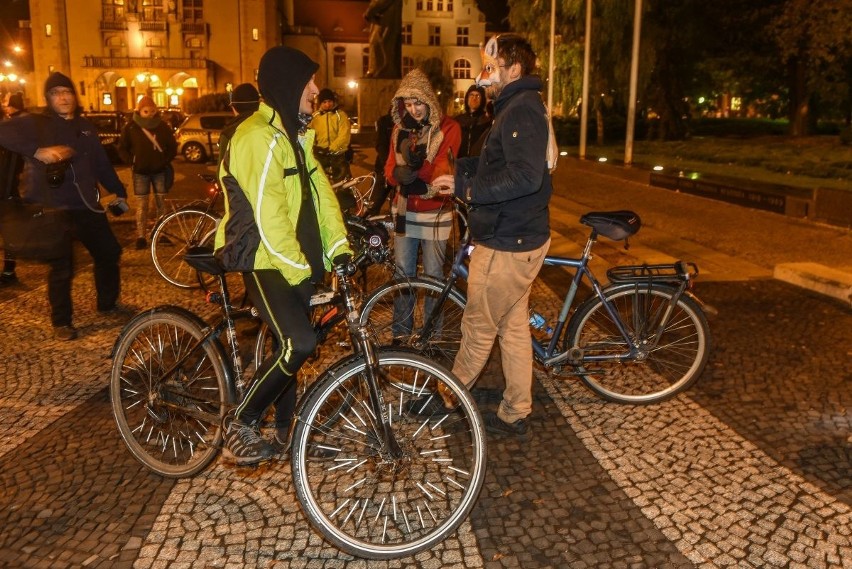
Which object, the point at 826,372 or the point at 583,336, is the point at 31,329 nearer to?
Answer: the point at 583,336

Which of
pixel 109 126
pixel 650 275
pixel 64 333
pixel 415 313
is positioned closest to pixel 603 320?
pixel 650 275

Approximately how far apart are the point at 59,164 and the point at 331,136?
13.6 ft

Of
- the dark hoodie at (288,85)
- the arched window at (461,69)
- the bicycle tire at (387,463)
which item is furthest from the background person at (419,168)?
the arched window at (461,69)

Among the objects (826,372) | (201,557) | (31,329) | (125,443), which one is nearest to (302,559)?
(201,557)

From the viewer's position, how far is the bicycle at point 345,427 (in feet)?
11.7

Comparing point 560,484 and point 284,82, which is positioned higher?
point 284,82

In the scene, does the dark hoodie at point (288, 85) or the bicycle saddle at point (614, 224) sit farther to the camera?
the bicycle saddle at point (614, 224)

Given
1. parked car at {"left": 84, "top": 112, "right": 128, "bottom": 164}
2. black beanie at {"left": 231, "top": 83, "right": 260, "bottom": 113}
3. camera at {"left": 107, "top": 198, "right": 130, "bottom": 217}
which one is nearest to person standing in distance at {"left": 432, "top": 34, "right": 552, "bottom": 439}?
black beanie at {"left": 231, "top": 83, "right": 260, "bottom": 113}

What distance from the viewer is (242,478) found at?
4.41 meters

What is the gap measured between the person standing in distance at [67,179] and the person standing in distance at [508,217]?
3.83 m

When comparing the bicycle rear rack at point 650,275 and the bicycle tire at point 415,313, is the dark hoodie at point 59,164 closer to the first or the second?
the bicycle tire at point 415,313

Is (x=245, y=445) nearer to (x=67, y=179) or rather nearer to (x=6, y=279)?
(x=67, y=179)

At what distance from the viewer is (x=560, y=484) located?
434cm

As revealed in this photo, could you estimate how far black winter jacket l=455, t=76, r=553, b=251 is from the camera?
4.23 metres
